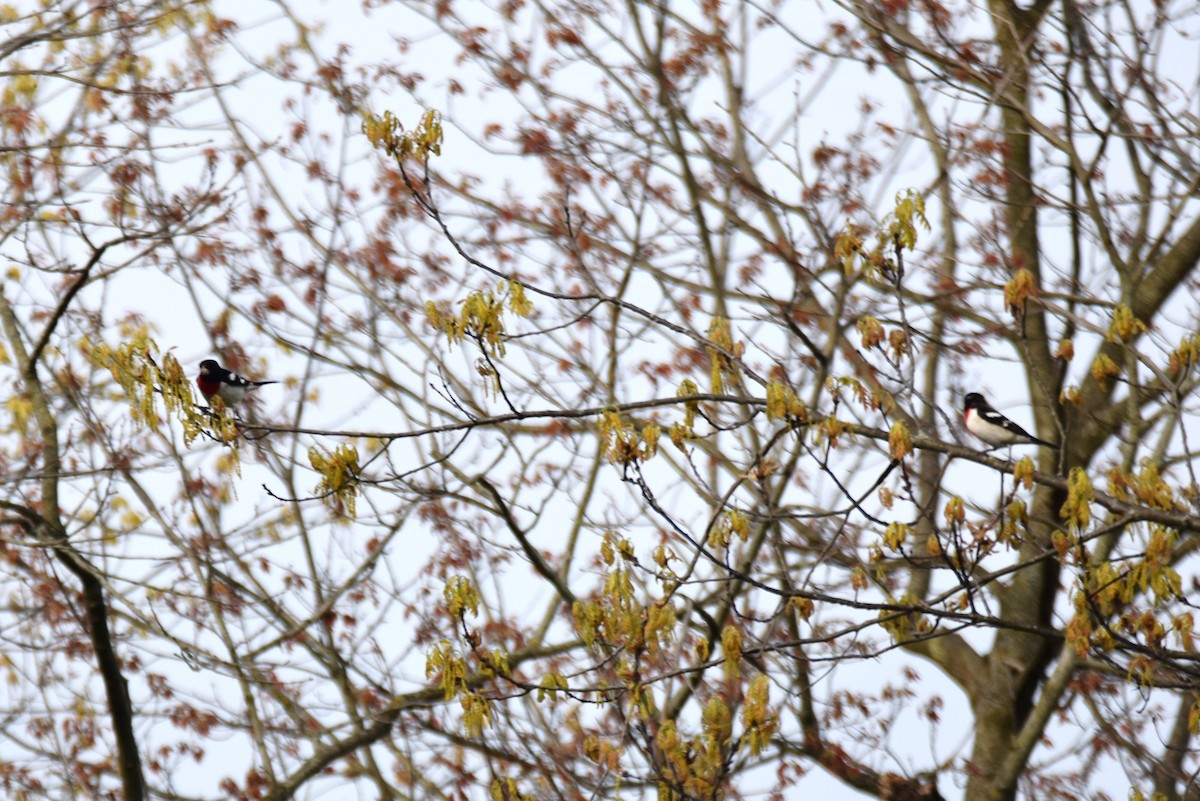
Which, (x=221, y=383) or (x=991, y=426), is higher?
(x=221, y=383)

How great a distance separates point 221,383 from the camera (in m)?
7.14

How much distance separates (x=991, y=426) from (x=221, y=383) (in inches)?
160

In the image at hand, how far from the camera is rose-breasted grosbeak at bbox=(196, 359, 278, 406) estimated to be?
6.99 m

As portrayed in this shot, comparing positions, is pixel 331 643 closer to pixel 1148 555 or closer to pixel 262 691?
pixel 262 691

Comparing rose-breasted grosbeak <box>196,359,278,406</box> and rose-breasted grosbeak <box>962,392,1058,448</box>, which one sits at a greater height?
rose-breasted grosbeak <box>196,359,278,406</box>

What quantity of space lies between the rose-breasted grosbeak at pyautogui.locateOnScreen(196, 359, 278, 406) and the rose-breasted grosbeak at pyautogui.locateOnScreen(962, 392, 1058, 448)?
3.81 meters

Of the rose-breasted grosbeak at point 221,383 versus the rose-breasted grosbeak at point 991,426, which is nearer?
the rose-breasted grosbeak at point 991,426

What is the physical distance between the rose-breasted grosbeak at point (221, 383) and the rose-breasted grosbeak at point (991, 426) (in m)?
3.81

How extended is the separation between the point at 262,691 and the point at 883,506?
4.58m

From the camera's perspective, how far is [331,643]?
7387mm

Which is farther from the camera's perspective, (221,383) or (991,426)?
(221,383)

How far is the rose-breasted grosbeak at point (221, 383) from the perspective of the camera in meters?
6.99

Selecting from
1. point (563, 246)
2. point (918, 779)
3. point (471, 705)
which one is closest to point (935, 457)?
point (918, 779)

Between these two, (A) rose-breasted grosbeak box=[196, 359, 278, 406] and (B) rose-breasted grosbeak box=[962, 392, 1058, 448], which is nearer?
(B) rose-breasted grosbeak box=[962, 392, 1058, 448]
